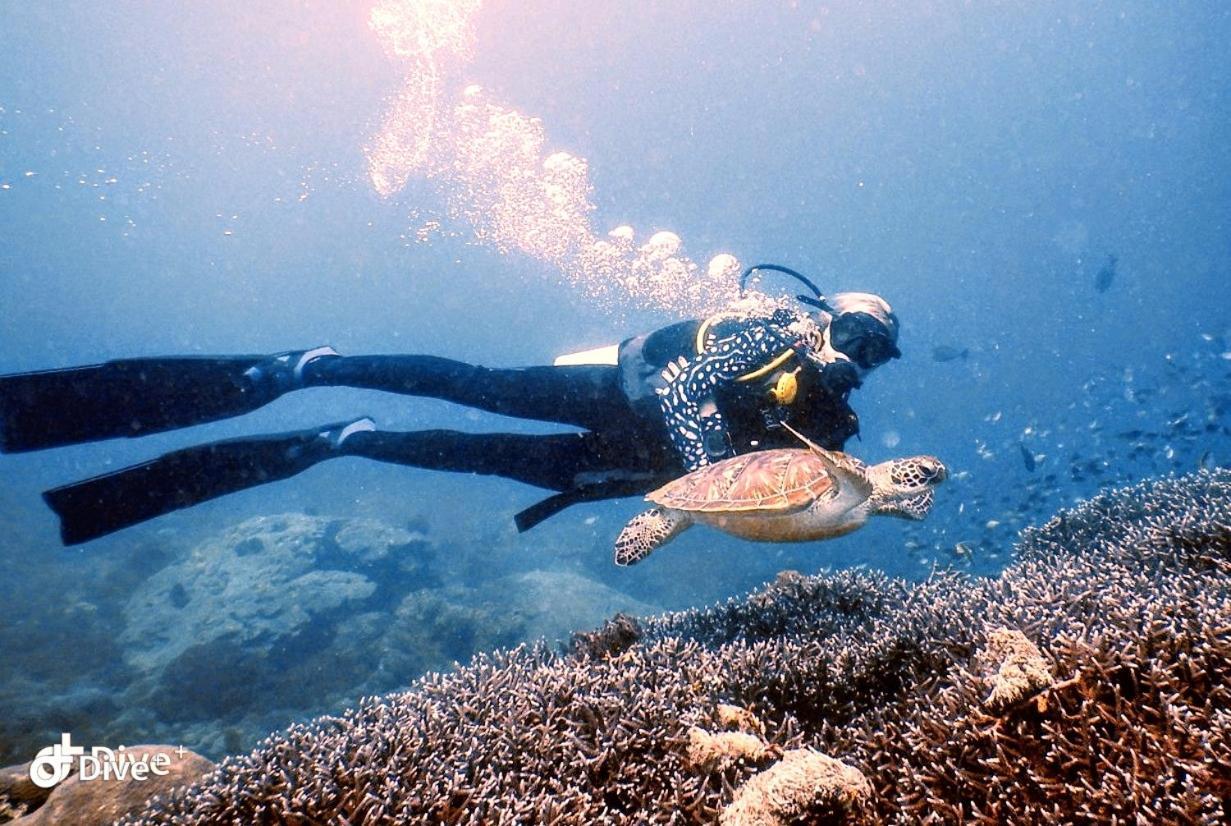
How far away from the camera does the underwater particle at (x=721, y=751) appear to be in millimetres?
2547

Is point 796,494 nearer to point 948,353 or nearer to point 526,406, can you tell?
point 526,406

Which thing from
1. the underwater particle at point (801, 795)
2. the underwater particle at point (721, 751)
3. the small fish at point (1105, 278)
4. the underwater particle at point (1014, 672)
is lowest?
the underwater particle at point (801, 795)

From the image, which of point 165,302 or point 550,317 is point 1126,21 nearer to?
point 550,317

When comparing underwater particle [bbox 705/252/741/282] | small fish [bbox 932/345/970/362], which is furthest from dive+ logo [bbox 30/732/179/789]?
small fish [bbox 932/345/970/362]

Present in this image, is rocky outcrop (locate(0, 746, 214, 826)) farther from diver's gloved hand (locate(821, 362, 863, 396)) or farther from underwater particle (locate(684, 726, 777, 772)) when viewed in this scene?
diver's gloved hand (locate(821, 362, 863, 396))

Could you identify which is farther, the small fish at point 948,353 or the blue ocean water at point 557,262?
the blue ocean water at point 557,262

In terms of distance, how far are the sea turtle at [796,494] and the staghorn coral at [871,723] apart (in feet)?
2.26

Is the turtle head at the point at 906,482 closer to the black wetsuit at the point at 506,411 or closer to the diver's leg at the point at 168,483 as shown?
the black wetsuit at the point at 506,411

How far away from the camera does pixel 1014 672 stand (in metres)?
2.28

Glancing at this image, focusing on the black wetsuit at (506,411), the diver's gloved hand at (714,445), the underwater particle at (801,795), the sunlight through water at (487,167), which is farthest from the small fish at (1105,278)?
the underwater particle at (801,795)

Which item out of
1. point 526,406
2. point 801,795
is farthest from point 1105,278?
point 801,795

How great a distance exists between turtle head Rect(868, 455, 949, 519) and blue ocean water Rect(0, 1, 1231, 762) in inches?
265

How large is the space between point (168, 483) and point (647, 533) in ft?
15.3

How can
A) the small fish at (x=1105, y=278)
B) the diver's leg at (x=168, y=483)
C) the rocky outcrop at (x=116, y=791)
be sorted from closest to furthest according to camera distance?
the rocky outcrop at (x=116, y=791), the diver's leg at (x=168, y=483), the small fish at (x=1105, y=278)
